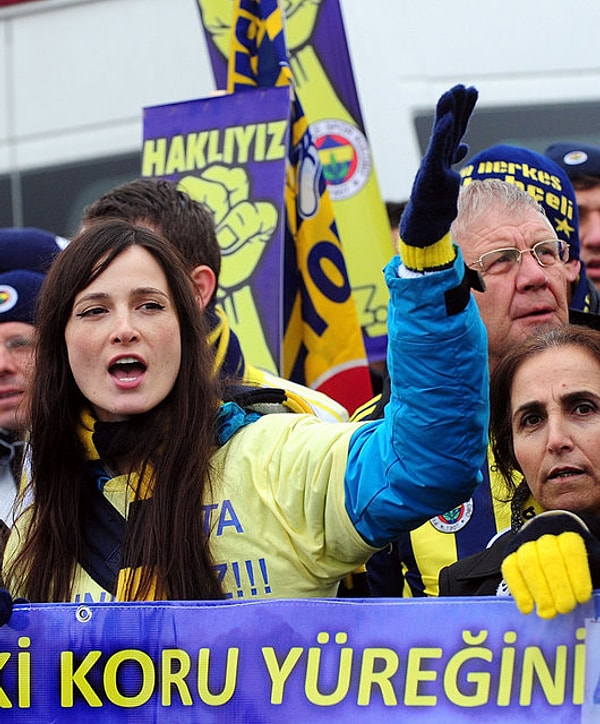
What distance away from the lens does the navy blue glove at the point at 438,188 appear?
185 cm

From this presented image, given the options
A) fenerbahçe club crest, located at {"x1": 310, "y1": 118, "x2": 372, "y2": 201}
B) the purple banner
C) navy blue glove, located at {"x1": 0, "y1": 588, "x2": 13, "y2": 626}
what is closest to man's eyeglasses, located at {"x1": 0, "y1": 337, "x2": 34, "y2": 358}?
the purple banner

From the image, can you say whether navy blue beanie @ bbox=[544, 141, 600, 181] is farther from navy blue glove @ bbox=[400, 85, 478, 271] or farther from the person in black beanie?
navy blue glove @ bbox=[400, 85, 478, 271]

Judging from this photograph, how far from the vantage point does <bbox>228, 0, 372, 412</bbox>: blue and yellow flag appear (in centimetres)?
392

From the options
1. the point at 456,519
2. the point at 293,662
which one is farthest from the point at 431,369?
the point at 456,519

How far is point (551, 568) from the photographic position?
73.5 inches

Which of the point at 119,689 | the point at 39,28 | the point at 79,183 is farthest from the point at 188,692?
the point at 39,28

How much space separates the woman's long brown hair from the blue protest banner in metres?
0.13

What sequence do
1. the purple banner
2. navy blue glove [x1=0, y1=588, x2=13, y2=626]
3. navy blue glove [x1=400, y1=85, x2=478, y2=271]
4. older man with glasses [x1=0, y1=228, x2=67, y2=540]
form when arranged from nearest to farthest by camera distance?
1. navy blue glove [x1=400, y1=85, x2=478, y2=271]
2. navy blue glove [x1=0, y1=588, x2=13, y2=626]
3. older man with glasses [x1=0, y1=228, x2=67, y2=540]
4. the purple banner

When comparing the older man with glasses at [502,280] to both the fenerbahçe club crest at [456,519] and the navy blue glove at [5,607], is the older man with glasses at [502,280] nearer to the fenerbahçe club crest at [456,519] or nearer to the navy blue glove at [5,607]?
the fenerbahçe club crest at [456,519]

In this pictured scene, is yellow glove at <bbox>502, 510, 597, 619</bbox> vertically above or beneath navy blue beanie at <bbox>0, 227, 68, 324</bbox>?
beneath

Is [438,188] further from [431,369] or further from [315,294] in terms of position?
[315,294]

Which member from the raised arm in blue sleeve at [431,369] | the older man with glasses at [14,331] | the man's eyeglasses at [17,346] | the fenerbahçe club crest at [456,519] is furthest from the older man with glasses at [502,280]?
the man's eyeglasses at [17,346]

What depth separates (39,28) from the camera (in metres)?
5.67

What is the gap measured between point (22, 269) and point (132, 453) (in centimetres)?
141
